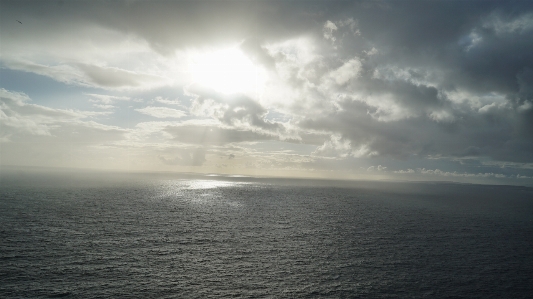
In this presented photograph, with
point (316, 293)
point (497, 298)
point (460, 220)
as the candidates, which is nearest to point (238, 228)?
point (316, 293)

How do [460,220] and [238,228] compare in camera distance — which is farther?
[460,220]

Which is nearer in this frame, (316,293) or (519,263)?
(316,293)

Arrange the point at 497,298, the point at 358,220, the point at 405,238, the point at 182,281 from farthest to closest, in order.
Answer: the point at 358,220 < the point at 405,238 < the point at 182,281 < the point at 497,298

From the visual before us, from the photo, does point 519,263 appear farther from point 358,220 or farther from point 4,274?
point 4,274

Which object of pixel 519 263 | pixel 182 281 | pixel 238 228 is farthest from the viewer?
pixel 238 228

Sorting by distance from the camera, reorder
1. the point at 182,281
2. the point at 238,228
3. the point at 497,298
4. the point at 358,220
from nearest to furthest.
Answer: the point at 497,298 → the point at 182,281 → the point at 238,228 → the point at 358,220

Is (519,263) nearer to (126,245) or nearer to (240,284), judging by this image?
(240,284)

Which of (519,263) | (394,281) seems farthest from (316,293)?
(519,263)

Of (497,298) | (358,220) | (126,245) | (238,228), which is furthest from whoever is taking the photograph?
(358,220)

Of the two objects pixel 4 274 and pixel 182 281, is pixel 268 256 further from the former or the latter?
pixel 4 274
